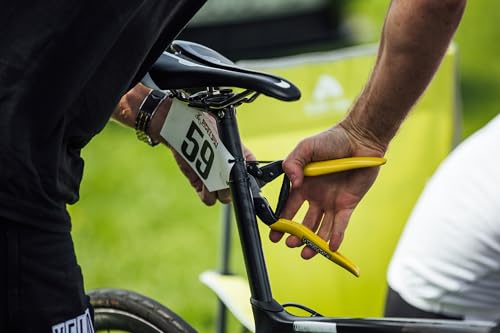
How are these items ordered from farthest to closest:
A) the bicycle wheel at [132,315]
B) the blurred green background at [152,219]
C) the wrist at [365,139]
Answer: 1. the blurred green background at [152,219]
2. the bicycle wheel at [132,315]
3. the wrist at [365,139]

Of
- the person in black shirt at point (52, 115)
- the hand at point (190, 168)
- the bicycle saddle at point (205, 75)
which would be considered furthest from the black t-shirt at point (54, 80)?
the hand at point (190, 168)

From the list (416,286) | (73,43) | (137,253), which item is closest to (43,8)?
(73,43)

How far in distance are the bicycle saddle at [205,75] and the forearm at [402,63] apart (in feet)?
0.79

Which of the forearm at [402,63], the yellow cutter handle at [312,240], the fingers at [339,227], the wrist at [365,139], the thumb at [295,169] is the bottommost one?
the yellow cutter handle at [312,240]

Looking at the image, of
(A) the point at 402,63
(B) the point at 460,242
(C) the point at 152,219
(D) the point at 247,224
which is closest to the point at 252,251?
(D) the point at 247,224

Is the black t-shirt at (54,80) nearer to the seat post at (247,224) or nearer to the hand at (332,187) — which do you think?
the seat post at (247,224)

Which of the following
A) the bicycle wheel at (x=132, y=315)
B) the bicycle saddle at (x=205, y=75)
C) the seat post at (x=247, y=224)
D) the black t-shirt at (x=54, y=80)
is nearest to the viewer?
the black t-shirt at (x=54, y=80)

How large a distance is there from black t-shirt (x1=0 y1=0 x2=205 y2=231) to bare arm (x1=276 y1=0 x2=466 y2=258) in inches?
13.9

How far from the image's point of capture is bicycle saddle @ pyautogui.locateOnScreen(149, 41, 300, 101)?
1667 mm

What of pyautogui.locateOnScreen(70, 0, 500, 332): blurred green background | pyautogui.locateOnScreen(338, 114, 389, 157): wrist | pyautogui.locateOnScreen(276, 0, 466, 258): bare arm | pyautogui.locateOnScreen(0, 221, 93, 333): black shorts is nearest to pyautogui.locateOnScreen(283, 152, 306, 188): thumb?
pyautogui.locateOnScreen(276, 0, 466, 258): bare arm

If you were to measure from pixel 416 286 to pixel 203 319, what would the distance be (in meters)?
1.59

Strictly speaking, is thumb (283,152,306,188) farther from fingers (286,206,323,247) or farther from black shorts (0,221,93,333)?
black shorts (0,221,93,333)

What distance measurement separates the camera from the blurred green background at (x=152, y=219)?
3.92 meters

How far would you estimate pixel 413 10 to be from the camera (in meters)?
1.77
